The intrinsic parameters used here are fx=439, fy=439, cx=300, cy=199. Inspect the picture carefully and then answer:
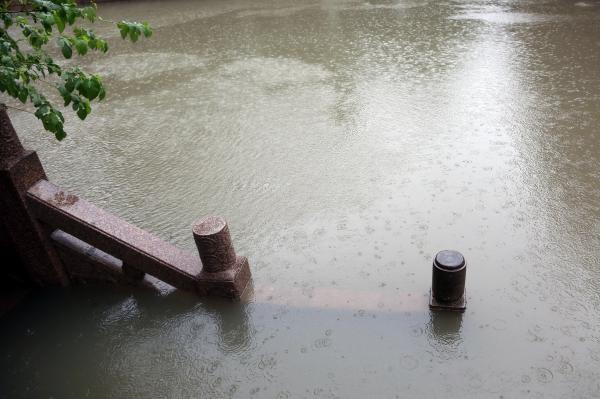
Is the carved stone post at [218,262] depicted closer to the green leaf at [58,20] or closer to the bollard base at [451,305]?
the bollard base at [451,305]

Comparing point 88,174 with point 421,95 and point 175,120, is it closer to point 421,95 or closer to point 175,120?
point 175,120

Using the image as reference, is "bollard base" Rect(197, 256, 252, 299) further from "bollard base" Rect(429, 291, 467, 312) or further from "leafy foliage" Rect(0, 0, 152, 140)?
"leafy foliage" Rect(0, 0, 152, 140)

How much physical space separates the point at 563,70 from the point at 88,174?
7.50 metres

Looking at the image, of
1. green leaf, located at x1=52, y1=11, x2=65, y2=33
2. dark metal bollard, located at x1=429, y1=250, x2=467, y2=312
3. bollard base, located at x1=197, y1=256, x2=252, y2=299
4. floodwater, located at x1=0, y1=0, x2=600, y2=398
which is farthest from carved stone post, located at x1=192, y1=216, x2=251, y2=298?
green leaf, located at x1=52, y1=11, x2=65, y2=33

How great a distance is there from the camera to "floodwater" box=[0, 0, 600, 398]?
9.85ft

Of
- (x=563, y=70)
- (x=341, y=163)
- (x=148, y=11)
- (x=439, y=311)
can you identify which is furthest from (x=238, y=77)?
(x=148, y=11)

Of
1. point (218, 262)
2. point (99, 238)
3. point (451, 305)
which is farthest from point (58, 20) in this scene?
point (451, 305)

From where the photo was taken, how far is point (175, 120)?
6.93m

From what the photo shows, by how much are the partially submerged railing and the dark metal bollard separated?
1496 mm

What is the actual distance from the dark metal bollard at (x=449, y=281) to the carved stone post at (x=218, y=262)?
4.86 feet

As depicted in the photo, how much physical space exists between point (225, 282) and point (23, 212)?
5.36 ft

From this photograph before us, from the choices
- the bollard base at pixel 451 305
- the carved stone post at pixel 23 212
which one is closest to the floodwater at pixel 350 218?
the bollard base at pixel 451 305

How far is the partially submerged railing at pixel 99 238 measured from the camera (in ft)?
10.6

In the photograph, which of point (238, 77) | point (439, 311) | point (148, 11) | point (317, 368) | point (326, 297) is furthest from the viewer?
point (148, 11)
